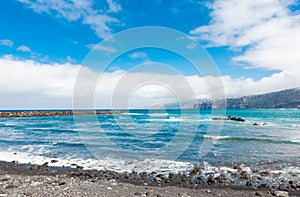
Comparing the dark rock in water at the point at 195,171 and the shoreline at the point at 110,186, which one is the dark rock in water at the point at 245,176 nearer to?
the shoreline at the point at 110,186

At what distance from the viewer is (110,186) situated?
8.86 m

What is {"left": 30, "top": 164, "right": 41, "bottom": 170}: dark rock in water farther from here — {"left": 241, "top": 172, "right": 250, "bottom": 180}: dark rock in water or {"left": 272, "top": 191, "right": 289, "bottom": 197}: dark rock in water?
{"left": 272, "top": 191, "right": 289, "bottom": 197}: dark rock in water

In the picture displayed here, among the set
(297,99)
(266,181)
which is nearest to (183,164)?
(266,181)

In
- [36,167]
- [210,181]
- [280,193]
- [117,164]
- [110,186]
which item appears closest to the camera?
[280,193]

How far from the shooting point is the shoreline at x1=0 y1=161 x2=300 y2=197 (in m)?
8.01

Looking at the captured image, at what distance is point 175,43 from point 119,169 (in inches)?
337

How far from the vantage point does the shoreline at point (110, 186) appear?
26.3 ft

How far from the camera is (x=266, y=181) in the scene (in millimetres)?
9930

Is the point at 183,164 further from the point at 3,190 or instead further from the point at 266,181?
the point at 3,190

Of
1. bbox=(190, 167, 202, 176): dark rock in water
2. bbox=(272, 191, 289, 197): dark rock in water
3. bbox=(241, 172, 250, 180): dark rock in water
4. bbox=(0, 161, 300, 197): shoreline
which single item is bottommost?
bbox=(241, 172, 250, 180): dark rock in water

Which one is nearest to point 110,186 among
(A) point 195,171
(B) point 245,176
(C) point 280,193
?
(A) point 195,171

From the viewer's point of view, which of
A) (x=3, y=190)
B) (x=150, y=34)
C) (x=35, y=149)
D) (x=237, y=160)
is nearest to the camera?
(x=3, y=190)

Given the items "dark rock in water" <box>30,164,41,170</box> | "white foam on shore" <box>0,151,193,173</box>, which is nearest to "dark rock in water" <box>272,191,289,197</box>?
"white foam on shore" <box>0,151,193,173</box>

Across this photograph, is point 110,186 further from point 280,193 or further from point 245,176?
point 280,193
